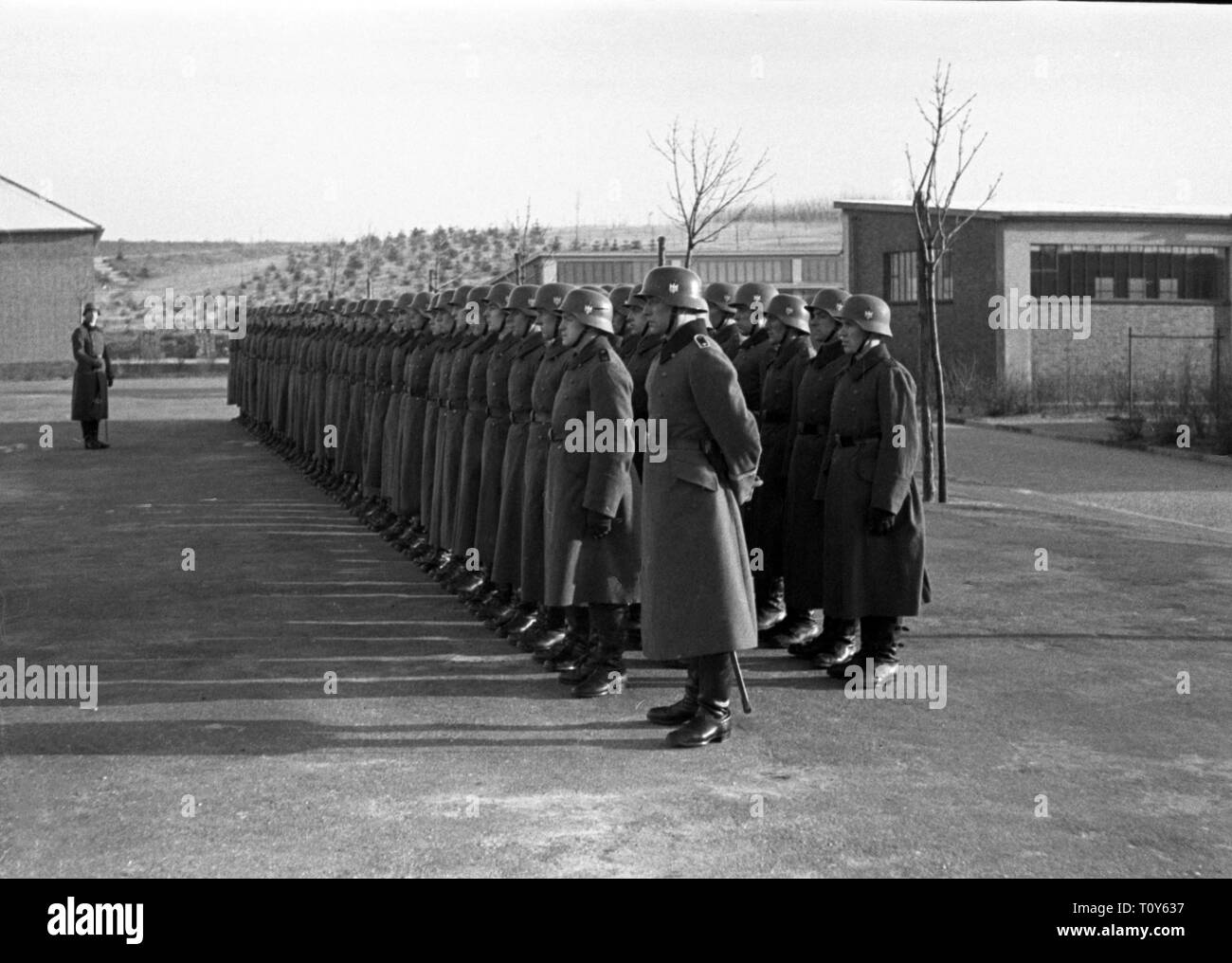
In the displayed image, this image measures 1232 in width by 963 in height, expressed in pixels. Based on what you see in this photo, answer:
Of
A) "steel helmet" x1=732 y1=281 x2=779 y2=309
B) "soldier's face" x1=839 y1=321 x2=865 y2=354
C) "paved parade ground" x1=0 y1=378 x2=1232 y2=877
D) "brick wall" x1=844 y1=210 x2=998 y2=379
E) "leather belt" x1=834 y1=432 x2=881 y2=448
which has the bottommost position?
"paved parade ground" x1=0 y1=378 x2=1232 y2=877

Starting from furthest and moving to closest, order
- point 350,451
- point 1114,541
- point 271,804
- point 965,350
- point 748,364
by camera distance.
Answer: point 965,350 → point 350,451 → point 1114,541 → point 748,364 → point 271,804

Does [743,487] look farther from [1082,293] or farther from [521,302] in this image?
[1082,293]

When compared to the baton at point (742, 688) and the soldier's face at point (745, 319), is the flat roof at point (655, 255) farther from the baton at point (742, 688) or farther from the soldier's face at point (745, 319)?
the baton at point (742, 688)

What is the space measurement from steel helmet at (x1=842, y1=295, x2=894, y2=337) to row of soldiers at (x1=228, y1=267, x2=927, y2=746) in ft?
0.04

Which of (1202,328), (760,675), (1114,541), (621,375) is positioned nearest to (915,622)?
(760,675)

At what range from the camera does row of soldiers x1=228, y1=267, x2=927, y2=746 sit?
716 centimetres

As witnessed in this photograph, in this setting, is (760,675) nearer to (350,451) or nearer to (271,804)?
(271,804)

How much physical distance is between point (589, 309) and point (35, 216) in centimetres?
5416

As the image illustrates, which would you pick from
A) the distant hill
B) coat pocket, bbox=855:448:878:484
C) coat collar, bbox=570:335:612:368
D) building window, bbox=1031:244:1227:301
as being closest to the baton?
coat pocket, bbox=855:448:878:484

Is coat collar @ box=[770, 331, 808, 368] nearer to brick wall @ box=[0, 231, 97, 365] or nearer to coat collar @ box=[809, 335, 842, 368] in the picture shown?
coat collar @ box=[809, 335, 842, 368]

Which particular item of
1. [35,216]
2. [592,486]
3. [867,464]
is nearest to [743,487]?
[592,486]

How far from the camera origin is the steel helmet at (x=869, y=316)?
8.34 metres

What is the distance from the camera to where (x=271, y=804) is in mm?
6172
